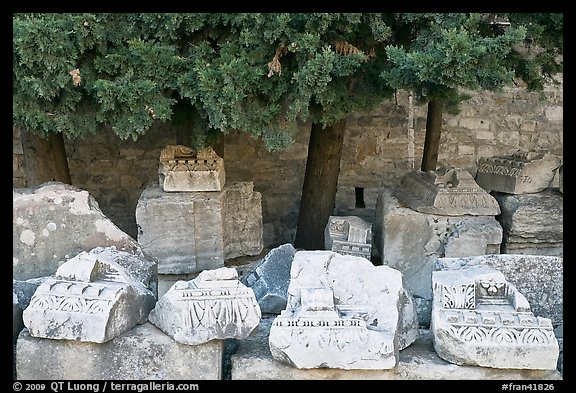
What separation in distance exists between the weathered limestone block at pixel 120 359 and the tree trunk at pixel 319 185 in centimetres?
318

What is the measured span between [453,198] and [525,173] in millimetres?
Answer: 794

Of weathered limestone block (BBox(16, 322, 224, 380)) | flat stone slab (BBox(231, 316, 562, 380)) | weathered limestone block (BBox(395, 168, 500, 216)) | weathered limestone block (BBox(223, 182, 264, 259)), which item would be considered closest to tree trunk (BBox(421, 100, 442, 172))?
weathered limestone block (BBox(395, 168, 500, 216))

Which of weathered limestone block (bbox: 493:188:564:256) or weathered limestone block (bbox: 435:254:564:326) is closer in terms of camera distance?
weathered limestone block (bbox: 435:254:564:326)

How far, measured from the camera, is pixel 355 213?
321 inches

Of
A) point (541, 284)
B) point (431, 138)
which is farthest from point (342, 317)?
point (431, 138)

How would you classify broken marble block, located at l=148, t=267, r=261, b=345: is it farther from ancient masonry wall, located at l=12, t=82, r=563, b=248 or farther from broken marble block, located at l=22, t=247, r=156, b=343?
ancient masonry wall, located at l=12, t=82, r=563, b=248

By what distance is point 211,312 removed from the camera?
3.49 metres

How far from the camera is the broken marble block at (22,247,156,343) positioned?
3.46 m

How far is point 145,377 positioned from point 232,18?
258 centimetres

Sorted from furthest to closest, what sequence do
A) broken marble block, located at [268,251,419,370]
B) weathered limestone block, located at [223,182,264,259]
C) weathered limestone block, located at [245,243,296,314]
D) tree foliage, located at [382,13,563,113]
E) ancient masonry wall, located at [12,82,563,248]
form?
1. ancient masonry wall, located at [12,82,563,248]
2. weathered limestone block, located at [223,182,264,259]
3. tree foliage, located at [382,13,563,113]
4. weathered limestone block, located at [245,243,296,314]
5. broken marble block, located at [268,251,419,370]

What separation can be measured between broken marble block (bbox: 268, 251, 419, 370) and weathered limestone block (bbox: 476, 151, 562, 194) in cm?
259

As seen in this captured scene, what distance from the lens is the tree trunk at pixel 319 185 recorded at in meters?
6.54

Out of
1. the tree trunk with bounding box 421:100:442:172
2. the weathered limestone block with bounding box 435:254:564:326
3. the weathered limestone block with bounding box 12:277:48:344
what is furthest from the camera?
the tree trunk with bounding box 421:100:442:172

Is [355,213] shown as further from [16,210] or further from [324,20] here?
[16,210]
